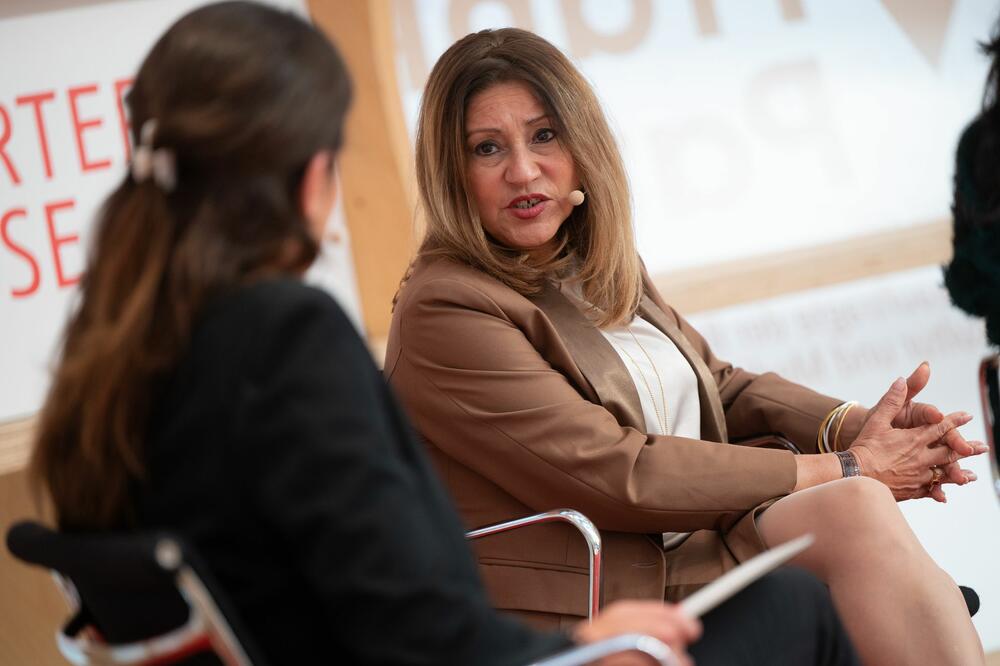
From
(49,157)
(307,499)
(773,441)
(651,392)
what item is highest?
(307,499)

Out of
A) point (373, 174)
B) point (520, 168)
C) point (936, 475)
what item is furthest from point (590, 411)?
point (373, 174)

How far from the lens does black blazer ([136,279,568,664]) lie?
109 cm

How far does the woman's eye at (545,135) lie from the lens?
2.43 metres

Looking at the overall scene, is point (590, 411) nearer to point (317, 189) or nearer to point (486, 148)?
point (486, 148)

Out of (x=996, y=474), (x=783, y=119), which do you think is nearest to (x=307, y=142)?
(x=996, y=474)

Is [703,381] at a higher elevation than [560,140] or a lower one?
lower

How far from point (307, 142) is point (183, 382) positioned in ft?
0.95

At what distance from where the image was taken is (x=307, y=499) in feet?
3.58

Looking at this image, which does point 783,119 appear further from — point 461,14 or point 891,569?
point 891,569

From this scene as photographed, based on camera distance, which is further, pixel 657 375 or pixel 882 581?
pixel 657 375

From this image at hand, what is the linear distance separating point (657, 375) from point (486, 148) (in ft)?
1.95

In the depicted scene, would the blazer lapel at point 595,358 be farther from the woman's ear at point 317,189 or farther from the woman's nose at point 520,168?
the woman's ear at point 317,189

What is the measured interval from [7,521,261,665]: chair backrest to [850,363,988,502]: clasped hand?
4.82ft

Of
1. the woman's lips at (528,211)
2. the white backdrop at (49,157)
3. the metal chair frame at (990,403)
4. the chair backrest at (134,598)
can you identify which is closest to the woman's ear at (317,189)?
the chair backrest at (134,598)
